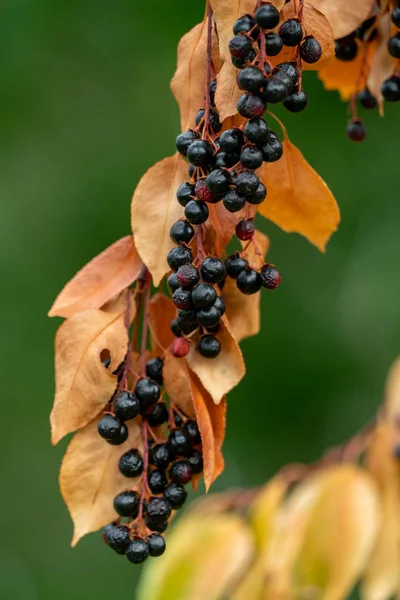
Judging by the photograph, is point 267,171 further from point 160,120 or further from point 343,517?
point 160,120

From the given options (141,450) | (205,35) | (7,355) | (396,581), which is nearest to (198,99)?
(205,35)

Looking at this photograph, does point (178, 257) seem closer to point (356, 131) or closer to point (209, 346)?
point (209, 346)

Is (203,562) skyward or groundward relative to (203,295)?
groundward

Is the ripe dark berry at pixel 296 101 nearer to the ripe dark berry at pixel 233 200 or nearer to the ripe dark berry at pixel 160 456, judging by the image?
the ripe dark berry at pixel 233 200

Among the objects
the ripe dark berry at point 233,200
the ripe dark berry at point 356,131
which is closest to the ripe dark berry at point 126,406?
the ripe dark berry at point 233,200

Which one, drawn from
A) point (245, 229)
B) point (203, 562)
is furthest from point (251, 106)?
point (203, 562)

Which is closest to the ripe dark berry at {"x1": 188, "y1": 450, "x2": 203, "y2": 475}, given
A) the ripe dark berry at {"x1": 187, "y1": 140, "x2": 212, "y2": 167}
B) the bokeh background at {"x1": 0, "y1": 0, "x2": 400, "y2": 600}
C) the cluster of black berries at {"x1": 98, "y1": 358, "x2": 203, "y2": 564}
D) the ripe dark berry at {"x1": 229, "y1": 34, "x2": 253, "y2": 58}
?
the cluster of black berries at {"x1": 98, "y1": 358, "x2": 203, "y2": 564}

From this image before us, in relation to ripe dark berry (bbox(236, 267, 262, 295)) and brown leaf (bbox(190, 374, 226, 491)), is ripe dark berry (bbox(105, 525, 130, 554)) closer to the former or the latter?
brown leaf (bbox(190, 374, 226, 491))
